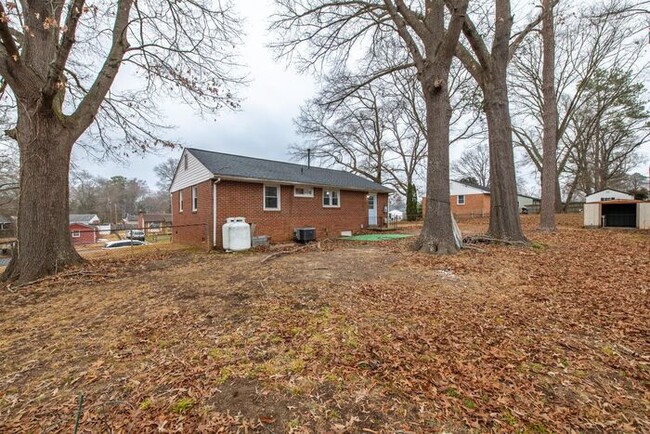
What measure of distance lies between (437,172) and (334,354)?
255 inches

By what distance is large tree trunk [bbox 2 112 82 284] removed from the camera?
18.5ft

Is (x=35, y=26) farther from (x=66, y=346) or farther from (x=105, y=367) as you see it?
(x=105, y=367)

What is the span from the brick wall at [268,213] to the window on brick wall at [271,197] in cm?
17

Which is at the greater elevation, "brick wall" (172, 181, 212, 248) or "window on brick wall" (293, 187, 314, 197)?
"window on brick wall" (293, 187, 314, 197)

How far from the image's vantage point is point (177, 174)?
47.1ft

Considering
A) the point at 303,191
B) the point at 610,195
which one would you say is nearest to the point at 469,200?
the point at 610,195

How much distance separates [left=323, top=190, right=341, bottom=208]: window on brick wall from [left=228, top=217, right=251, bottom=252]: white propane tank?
193 inches

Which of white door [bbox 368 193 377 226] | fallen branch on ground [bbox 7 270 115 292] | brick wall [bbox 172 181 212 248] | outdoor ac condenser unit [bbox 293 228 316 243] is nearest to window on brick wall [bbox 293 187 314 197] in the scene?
outdoor ac condenser unit [bbox 293 228 316 243]

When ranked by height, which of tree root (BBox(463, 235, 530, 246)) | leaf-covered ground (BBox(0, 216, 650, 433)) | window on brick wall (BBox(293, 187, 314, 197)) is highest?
window on brick wall (BBox(293, 187, 314, 197))

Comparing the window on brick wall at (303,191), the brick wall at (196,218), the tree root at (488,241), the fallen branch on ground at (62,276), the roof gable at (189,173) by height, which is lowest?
the fallen branch on ground at (62,276)

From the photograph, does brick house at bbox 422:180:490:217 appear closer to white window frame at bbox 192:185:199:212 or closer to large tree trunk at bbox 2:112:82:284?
white window frame at bbox 192:185:199:212

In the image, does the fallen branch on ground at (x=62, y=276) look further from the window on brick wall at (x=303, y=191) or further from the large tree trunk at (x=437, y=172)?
the window on brick wall at (x=303, y=191)

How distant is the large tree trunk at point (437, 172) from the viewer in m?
7.60

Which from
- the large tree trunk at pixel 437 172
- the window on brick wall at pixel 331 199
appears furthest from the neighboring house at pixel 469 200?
the large tree trunk at pixel 437 172
